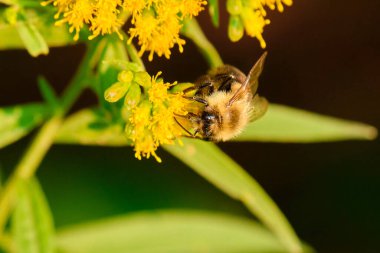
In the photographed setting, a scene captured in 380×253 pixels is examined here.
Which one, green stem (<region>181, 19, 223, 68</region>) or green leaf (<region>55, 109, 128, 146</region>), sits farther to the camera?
green leaf (<region>55, 109, 128, 146</region>)

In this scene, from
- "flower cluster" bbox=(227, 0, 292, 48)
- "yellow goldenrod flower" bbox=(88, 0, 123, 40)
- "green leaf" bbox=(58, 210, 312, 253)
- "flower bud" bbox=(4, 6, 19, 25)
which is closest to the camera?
"yellow goldenrod flower" bbox=(88, 0, 123, 40)

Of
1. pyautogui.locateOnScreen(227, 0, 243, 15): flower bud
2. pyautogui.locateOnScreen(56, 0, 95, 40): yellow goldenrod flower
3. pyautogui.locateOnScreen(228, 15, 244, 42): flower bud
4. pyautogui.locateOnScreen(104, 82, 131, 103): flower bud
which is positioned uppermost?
pyautogui.locateOnScreen(227, 0, 243, 15): flower bud

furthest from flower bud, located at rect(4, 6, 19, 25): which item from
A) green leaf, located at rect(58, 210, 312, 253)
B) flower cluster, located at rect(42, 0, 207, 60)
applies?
green leaf, located at rect(58, 210, 312, 253)

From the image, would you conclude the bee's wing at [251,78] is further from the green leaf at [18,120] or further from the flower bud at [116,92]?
the green leaf at [18,120]

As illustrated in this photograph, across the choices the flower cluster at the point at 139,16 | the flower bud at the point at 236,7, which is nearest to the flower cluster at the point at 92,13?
the flower cluster at the point at 139,16

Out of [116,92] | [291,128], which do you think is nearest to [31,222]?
[116,92]

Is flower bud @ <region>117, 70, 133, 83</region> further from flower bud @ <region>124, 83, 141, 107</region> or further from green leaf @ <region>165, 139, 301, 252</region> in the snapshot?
green leaf @ <region>165, 139, 301, 252</region>

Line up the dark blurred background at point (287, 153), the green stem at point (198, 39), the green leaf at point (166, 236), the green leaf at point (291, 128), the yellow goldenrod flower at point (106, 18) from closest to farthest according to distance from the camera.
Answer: the yellow goldenrod flower at point (106, 18) < the green stem at point (198, 39) < the green leaf at point (291, 128) < the green leaf at point (166, 236) < the dark blurred background at point (287, 153)
